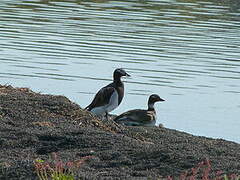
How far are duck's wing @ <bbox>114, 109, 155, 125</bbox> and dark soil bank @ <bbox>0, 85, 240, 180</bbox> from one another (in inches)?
45.3

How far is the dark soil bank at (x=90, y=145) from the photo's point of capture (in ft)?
33.0

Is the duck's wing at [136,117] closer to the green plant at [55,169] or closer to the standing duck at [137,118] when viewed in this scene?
the standing duck at [137,118]

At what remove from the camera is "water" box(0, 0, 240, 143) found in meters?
19.9

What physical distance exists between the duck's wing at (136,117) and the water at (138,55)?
1063mm

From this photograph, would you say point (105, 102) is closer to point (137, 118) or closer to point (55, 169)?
point (137, 118)

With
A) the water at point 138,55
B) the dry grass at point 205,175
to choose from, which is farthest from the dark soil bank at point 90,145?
the water at point 138,55

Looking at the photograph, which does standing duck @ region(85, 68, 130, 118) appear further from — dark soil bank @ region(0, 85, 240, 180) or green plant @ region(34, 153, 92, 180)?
green plant @ region(34, 153, 92, 180)

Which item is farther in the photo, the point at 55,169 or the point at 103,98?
the point at 103,98

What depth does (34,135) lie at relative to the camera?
1170 centimetres

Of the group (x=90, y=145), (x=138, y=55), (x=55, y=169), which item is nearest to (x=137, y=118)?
(x=90, y=145)

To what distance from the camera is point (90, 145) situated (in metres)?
11.4

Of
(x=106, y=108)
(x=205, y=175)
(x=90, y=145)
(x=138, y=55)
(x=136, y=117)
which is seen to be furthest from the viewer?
(x=138, y=55)

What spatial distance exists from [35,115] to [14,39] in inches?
693

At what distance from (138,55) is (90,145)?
53.7ft
